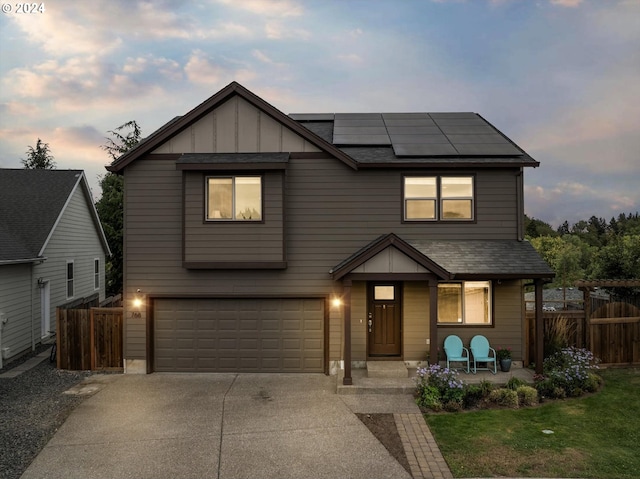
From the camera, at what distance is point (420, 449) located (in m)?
6.49

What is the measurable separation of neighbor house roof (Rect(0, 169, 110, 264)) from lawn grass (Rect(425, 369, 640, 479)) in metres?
13.6

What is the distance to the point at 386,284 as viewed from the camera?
36.4 feet

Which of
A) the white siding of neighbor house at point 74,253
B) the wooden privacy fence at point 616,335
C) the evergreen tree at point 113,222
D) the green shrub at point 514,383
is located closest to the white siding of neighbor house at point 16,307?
the white siding of neighbor house at point 74,253

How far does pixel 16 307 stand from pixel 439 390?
45.0ft

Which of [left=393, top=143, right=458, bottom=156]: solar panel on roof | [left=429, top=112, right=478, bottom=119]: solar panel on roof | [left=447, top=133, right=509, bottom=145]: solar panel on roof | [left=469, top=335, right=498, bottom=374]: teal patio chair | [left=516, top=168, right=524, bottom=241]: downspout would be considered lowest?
[left=469, top=335, right=498, bottom=374]: teal patio chair

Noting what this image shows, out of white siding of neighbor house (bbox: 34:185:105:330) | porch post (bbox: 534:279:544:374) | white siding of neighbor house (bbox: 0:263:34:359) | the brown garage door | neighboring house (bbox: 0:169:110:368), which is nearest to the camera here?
porch post (bbox: 534:279:544:374)

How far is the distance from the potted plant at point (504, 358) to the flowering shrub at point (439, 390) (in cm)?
224

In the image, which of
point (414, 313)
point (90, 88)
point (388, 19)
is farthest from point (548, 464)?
point (90, 88)

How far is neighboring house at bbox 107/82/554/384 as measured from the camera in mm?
10688

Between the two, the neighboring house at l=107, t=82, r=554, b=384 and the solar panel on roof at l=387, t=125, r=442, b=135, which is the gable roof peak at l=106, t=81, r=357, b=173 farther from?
the solar panel on roof at l=387, t=125, r=442, b=135

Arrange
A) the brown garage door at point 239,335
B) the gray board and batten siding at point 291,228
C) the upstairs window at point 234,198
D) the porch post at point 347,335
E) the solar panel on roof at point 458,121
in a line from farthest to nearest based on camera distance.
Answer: the solar panel on roof at point 458,121 < the brown garage door at point 239,335 < the gray board and batten siding at point 291,228 < the upstairs window at point 234,198 < the porch post at point 347,335

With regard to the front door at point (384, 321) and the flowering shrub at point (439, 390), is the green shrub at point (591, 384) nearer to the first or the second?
the flowering shrub at point (439, 390)

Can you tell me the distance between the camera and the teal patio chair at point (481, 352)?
34.0 ft

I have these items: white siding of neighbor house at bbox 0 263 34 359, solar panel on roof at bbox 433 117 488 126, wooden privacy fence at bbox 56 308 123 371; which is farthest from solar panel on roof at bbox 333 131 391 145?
white siding of neighbor house at bbox 0 263 34 359
